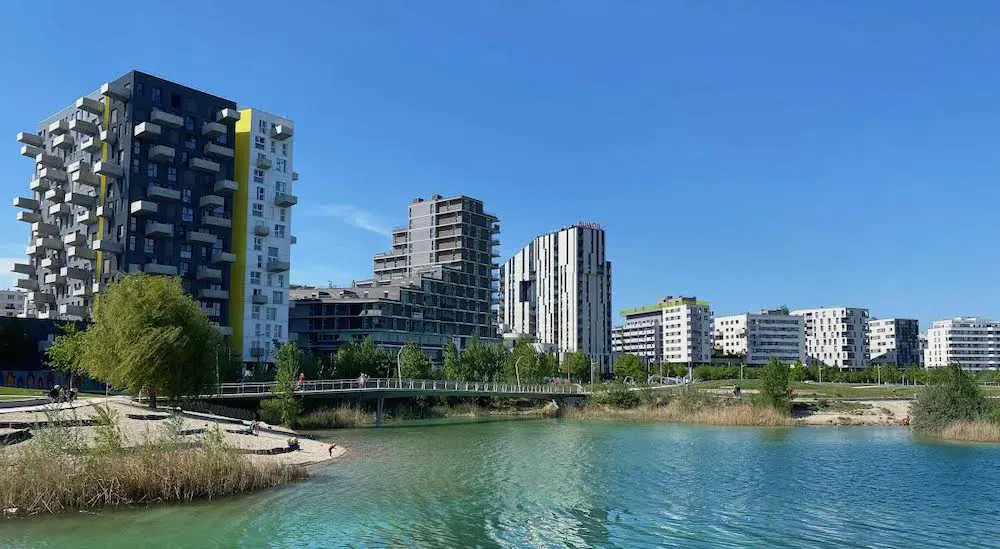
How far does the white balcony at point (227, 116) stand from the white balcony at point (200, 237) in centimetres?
1656

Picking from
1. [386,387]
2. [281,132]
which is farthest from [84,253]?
[386,387]

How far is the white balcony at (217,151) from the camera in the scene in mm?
106312

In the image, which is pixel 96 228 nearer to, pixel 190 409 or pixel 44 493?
pixel 190 409

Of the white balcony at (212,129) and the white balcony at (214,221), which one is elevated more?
the white balcony at (212,129)

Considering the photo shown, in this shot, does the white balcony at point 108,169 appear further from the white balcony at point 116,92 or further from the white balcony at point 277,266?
the white balcony at point 277,266

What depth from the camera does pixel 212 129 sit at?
10650 centimetres

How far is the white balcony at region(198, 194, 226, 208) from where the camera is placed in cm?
10600

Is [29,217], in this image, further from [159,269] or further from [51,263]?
[159,269]

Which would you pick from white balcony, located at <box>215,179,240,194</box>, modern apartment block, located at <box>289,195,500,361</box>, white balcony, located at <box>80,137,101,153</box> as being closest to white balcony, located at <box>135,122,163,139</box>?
white balcony, located at <box>80,137,101,153</box>

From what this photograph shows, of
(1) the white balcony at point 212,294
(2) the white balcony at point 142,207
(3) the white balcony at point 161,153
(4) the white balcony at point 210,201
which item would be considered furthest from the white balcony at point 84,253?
(4) the white balcony at point 210,201

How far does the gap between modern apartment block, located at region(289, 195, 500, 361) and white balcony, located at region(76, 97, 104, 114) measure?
47.7 m

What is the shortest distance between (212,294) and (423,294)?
178 ft

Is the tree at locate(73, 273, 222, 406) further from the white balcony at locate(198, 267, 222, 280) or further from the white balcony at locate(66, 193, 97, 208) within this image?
the white balcony at locate(66, 193, 97, 208)

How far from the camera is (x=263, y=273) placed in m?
114
